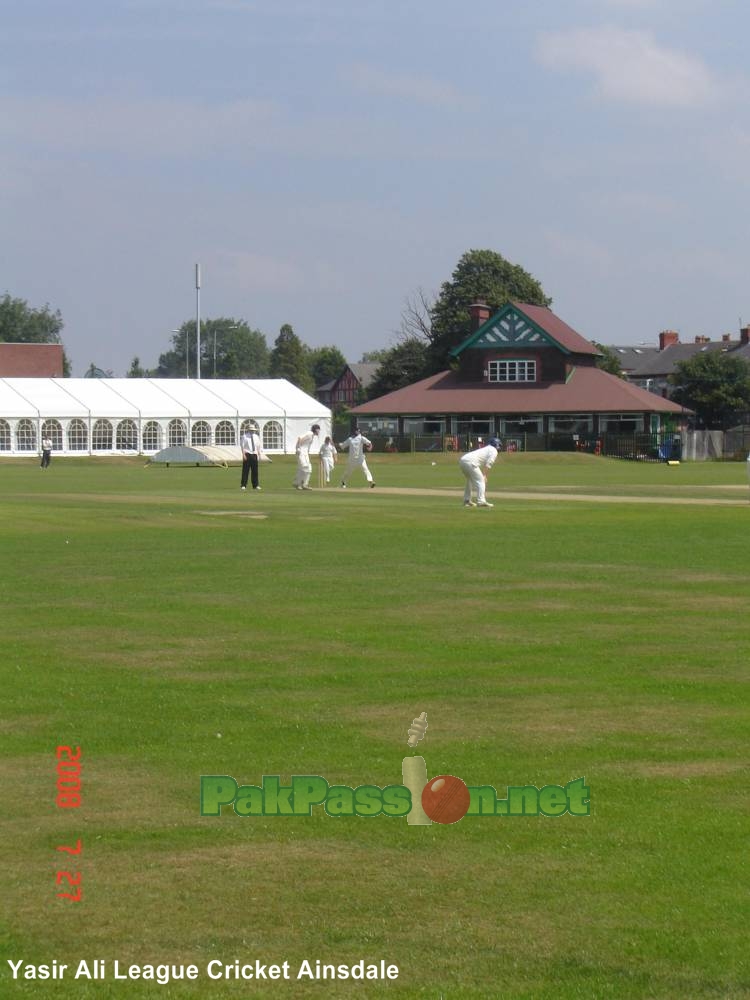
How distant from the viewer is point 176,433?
288ft

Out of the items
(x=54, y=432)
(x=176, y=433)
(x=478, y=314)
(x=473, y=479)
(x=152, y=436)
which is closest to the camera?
(x=473, y=479)

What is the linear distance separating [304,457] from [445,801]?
31878 mm

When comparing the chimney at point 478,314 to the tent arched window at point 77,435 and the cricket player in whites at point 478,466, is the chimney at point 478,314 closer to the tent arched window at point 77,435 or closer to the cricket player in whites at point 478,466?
the tent arched window at point 77,435

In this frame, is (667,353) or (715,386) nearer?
(715,386)

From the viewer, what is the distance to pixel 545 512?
30922 millimetres

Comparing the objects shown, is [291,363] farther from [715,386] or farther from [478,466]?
[478,466]

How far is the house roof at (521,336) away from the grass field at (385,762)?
80.2 meters

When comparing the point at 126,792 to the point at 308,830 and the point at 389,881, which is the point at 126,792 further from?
the point at 389,881

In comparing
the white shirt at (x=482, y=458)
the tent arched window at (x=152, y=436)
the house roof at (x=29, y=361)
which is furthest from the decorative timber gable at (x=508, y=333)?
the white shirt at (x=482, y=458)

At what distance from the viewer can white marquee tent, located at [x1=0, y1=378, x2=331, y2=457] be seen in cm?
8344

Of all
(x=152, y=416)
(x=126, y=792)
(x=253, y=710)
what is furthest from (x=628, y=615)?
(x=152, y=416)

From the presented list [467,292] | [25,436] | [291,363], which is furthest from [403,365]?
[291,363]

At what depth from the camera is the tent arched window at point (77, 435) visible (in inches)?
3339

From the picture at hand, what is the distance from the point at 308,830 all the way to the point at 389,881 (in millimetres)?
894
